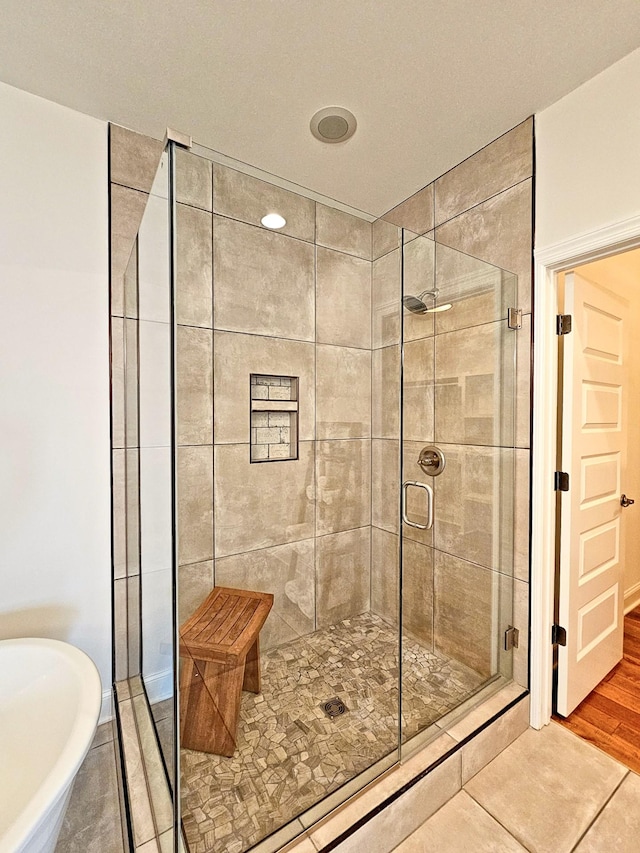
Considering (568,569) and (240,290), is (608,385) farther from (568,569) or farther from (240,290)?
(240,290)

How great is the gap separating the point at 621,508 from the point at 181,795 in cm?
231

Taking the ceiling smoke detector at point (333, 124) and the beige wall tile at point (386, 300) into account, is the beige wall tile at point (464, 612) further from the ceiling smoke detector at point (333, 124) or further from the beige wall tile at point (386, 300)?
the ceiling smoke detector at point (333, 124)

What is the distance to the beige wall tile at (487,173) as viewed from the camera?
1801mm

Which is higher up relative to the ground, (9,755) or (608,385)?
(608,385)

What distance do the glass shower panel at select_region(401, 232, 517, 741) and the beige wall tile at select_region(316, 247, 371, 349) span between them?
0.55 ft

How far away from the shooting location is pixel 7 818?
1052 mm

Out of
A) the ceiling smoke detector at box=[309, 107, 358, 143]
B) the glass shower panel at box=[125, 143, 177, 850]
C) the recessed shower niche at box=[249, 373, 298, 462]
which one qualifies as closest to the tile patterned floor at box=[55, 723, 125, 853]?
the glass shower panel at box=[125, 143, 177, 850]

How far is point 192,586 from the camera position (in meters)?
1.24

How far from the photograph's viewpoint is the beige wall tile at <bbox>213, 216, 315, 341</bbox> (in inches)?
55.5

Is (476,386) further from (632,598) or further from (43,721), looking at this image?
(632,598)

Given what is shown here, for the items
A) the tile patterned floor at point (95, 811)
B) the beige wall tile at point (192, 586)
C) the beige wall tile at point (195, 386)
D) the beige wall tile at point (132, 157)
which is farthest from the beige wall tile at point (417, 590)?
the beige wall tile at point (132, 157)

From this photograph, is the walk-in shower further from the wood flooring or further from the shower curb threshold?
the wood flooring

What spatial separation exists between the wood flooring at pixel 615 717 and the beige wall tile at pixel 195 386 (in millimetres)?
2003

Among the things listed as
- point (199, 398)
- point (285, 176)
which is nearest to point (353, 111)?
point (285, 176)
